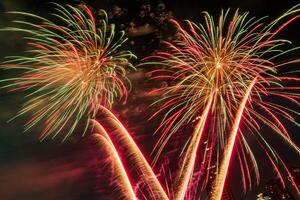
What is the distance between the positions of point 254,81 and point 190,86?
11.4 ft

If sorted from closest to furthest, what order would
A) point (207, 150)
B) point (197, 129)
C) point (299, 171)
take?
1. point (207, 150)
2. point (197, 129)
3. point (299, 171)

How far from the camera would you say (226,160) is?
78.3 feet

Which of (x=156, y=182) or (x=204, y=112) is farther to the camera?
(x=156, y=182)

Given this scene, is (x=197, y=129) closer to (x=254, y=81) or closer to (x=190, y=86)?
(x=190, y=86)

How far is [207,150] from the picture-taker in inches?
915

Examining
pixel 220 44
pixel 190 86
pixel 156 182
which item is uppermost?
pixel 220 44

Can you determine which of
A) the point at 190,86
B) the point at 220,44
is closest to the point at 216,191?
the point at 190,86

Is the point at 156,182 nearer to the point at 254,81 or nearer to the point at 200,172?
the point at 200,172

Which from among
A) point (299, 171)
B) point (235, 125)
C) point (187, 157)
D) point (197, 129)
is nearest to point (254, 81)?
point (235, 125)

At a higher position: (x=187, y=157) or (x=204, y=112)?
(x=204, y=112)

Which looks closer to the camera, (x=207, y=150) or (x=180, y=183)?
(x=207, y=150)

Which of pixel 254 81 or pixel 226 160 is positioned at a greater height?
pixel 254 81

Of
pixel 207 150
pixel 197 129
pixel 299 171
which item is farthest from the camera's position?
pixel 299 171

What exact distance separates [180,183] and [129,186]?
115 inches
